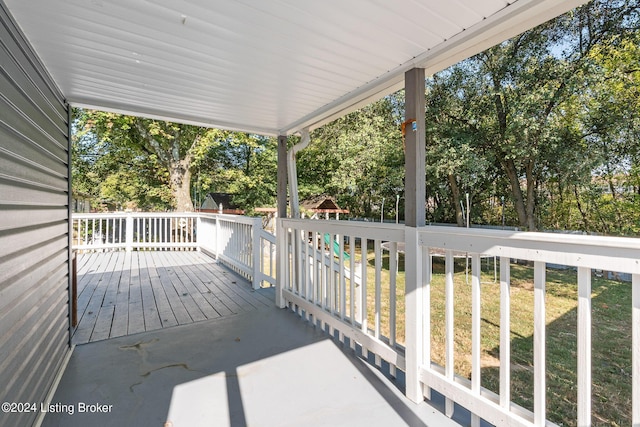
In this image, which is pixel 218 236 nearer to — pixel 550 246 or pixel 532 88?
pixel 550 246

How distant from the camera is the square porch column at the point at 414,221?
1884 mm

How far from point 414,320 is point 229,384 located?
1.25 meters

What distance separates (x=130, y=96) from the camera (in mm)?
2629

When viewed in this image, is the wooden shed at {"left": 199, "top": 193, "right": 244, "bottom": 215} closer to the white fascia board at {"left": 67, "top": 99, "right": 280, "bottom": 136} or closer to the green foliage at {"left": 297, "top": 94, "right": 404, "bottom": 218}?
the green foliage at {"left": 297, "top": 94, "right": 404, "bottom": 218}

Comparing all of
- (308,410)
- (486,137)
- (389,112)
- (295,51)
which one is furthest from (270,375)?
(389,112)

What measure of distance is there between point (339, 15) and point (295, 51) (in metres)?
0.43

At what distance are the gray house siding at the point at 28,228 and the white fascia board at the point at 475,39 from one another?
2.00 meters

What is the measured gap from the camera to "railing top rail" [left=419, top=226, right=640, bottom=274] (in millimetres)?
1115

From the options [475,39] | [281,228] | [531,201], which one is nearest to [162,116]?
[281,228]

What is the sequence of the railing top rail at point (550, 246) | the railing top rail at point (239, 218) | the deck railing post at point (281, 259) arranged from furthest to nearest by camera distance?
the railing top rail at point (239, 218)
the deck railing post at point (281, 259)
the railing top rail at point (550, 246)

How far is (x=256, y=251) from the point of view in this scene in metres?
4.50

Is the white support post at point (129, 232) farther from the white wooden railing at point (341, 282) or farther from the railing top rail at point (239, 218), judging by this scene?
the white wooden railing at point (341, 282)

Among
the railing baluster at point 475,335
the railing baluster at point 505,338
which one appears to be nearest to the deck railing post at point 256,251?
the railing baluster at point 475,335

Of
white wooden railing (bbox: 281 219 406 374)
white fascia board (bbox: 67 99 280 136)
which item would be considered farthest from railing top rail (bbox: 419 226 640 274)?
white fascia board (bbox: 67 99 280 136)
